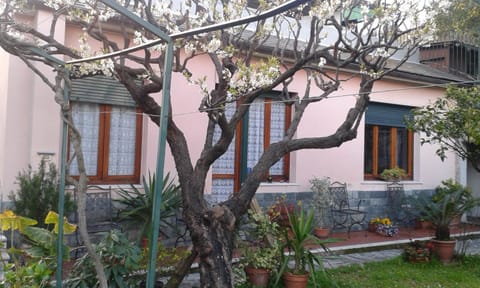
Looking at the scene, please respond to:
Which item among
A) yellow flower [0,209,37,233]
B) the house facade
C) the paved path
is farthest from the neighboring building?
yellow flower [0,209,37,233]

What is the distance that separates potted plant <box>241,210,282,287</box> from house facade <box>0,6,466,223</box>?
73.2 inches

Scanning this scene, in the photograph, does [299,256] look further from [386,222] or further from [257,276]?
[386,222]

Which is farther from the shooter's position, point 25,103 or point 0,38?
point 25,103

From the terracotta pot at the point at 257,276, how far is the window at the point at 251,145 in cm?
371

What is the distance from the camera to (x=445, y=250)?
814 centimetres

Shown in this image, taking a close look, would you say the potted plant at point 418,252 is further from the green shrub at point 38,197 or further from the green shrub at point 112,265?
the green shrub at point 38,197

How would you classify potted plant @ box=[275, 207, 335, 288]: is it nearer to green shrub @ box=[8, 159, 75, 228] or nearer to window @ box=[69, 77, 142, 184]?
green shrub @ box=[8, 159, 75, 228]

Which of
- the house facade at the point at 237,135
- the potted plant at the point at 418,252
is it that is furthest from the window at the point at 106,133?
the potted plant at the point at 418,252

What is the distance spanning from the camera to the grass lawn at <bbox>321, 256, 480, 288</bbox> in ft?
22.3

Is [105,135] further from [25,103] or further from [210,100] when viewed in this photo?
[210,100]

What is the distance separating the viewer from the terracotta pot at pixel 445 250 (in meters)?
8.15

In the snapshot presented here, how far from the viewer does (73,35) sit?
773cm

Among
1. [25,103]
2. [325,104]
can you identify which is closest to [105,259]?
[25,103]

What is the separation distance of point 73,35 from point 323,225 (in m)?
6.29
